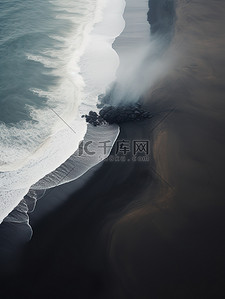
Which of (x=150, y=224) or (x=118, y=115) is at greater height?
(x=118, y=115)

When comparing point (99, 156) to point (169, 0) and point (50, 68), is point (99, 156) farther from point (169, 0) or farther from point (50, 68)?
point (169, 0)

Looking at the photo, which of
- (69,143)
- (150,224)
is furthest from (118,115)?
(150,224)

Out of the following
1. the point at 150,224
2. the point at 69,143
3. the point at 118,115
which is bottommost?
the point at 150,224

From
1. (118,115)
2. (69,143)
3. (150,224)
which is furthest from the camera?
(118,115)

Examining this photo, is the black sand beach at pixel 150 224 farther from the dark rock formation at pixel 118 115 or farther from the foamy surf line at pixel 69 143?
the foamy surf line at pixel 69 143

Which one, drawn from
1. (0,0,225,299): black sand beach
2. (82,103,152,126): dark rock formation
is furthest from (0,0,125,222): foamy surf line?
(0,0,225,299): black sand beach

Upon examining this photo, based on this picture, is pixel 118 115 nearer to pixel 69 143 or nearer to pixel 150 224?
pixel 69 143
